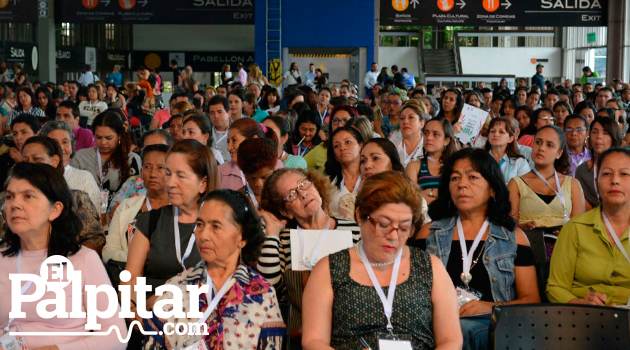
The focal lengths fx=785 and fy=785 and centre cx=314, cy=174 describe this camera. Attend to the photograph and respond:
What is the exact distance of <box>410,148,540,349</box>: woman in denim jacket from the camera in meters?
4.16

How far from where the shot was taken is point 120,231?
189 inches

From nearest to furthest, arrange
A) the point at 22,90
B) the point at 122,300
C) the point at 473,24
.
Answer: the point at 122,300
the point at 22,90
the point at 473,24

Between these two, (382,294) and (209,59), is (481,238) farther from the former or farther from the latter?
(209,59)

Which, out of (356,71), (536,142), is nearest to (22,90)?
(536,142)

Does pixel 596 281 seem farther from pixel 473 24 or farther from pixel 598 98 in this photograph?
pixel 473 24

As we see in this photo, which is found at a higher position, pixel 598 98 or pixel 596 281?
pixel 598 98

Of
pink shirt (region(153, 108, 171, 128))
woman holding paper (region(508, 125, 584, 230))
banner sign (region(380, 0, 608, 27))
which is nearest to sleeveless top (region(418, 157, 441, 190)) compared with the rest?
woman holding paper (region(508, 125, 584, 230))

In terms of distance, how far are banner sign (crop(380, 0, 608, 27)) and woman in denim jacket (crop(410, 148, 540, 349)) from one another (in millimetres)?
19673

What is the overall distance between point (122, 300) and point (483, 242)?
6.34 ft

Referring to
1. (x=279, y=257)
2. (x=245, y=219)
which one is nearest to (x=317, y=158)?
(x=279, y=257)

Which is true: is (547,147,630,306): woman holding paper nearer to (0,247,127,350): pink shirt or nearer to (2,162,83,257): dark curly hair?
(0,247,127,350): pink shirt

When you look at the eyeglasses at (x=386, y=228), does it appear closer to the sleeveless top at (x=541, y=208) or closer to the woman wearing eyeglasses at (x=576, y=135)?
the sleeveless top at (x=541, y=208)

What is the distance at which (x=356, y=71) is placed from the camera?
998 inches

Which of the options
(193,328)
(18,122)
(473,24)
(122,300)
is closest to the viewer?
(193,328)
